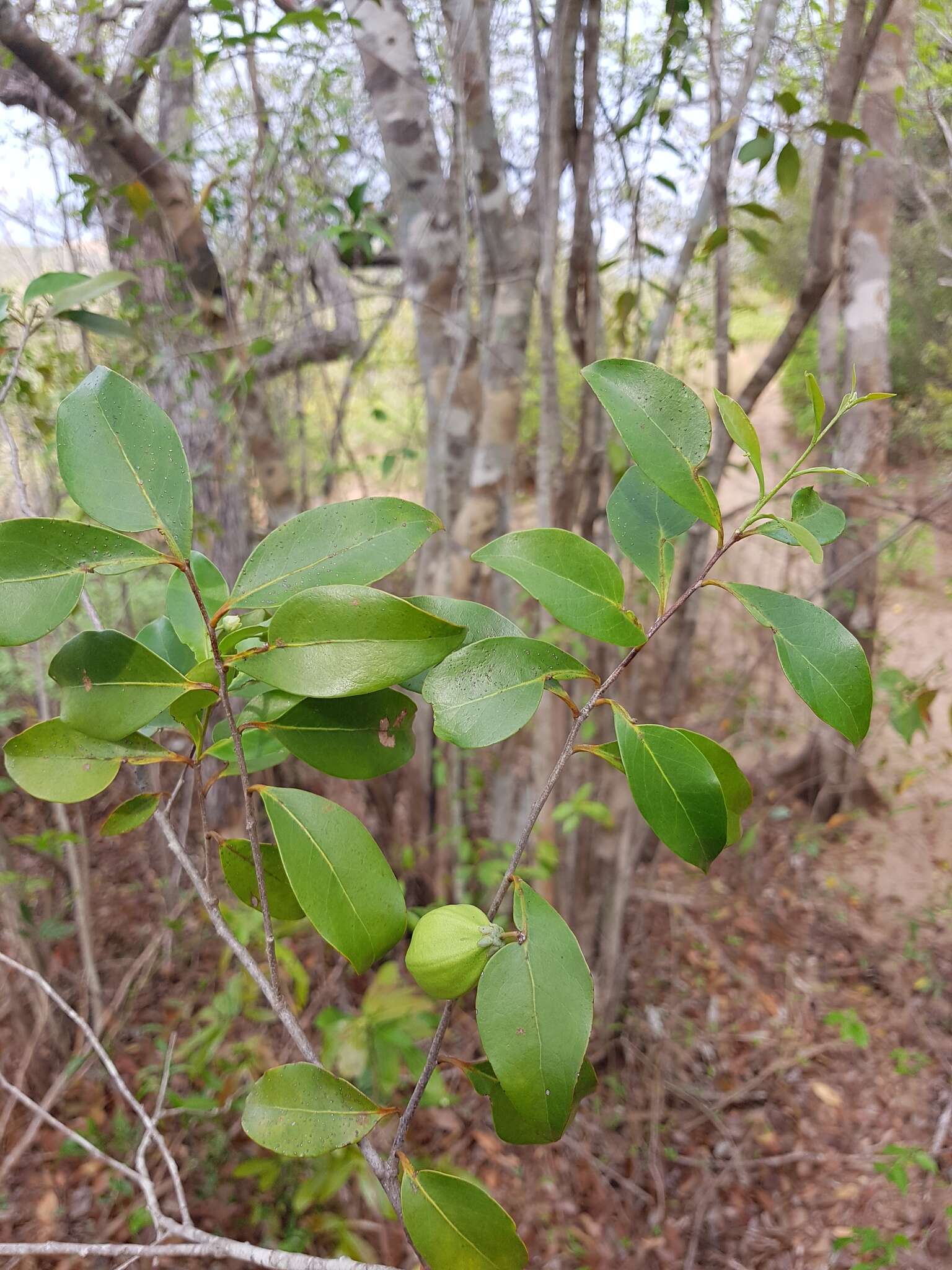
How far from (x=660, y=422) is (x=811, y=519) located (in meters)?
0.11

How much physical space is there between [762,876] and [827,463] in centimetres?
153

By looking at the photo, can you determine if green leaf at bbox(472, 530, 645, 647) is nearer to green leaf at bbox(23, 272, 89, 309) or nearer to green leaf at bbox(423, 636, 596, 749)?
green leaf at bbox(423, 636, 596, 749)

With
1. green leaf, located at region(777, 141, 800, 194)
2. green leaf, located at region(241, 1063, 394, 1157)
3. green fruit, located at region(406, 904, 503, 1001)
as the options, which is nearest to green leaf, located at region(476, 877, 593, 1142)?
green fruit, located at region(406, 904, 503, 1001)

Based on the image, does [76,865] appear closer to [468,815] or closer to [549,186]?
[468,815]

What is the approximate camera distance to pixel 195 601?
492mm

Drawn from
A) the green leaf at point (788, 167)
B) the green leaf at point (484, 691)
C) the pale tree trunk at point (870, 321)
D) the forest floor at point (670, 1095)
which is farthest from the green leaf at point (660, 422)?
the pale tree trunk at point (870, 321)

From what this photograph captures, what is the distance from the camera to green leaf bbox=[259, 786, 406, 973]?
1.30 feet

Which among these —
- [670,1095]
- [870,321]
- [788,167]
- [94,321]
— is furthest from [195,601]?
[870,321]

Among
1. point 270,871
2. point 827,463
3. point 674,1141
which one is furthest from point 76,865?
point 827,463

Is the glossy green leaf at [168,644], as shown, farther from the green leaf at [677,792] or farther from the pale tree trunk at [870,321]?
the pale tree trunk at [870,321]

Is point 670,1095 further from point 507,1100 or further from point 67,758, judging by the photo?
point 67,758

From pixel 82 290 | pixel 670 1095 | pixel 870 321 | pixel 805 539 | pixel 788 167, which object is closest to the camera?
pixel 805 539

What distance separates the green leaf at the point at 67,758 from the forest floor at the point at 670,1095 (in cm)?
91

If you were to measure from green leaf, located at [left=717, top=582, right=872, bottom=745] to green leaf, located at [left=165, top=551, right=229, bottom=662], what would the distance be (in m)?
0.32
